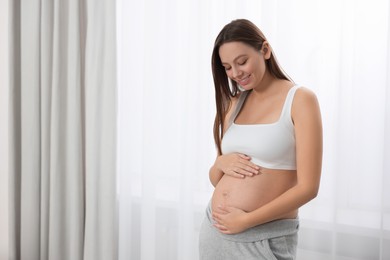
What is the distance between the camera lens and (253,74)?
123cm

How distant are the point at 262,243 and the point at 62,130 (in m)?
1.58

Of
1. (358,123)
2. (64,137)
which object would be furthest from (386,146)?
(64,137)

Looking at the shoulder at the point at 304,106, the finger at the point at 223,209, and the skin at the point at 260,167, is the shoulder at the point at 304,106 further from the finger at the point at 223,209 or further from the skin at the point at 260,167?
the finger at the point at 223,209

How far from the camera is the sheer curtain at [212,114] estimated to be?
1.53 meters

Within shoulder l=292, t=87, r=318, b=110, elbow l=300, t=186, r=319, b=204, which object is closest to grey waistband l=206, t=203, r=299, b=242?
elbow l=300, t=186, r=319, b=204

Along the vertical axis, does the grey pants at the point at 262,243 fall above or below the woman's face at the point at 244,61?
below

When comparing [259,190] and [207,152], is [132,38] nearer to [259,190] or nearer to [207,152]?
[207,152]

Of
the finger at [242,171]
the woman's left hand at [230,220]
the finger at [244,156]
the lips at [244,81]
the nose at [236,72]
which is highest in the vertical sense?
the nose at [236,72]

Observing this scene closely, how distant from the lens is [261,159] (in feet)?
4.05

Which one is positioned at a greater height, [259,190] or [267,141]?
[267,141]

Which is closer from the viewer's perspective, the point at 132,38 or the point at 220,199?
the point at 220,199

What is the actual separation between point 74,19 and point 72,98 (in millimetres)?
444

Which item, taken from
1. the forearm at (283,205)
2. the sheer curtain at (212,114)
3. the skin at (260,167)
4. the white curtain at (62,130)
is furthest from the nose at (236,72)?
the white curtain at (62,130)

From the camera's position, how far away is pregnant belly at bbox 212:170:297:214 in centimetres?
123
